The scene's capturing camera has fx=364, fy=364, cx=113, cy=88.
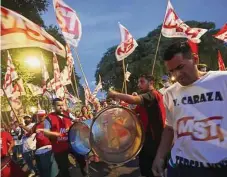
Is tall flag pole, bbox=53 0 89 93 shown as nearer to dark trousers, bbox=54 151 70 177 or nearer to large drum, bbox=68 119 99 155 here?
dark trousers, bbox=54 151 70 177

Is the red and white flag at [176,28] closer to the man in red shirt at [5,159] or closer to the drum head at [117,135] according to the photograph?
the man in red shirt at [5,159]

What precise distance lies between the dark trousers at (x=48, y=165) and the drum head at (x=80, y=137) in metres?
1.22

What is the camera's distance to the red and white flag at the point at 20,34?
142 inches

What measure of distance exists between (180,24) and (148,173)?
746 cm

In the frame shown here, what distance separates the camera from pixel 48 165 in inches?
298

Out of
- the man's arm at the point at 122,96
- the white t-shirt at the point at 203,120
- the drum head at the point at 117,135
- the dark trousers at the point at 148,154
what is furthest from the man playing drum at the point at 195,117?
the dark trousers at the point at 148,154

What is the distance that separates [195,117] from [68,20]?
6432 mm

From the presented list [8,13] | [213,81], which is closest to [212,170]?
[213,81]

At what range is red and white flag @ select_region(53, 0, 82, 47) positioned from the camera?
894 centimetres

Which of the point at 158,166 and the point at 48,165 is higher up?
the point at 158,166

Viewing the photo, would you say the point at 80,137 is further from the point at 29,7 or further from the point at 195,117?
the point at 29,7

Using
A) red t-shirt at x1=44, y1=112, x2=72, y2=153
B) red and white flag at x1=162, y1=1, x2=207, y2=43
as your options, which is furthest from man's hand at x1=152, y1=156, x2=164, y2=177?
red and white flag at x1=162, y1=1, x2=207, y2=43

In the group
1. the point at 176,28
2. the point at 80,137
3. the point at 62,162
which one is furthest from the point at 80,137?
the point at 176,28

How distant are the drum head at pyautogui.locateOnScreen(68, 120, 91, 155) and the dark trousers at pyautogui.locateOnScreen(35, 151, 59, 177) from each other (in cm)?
122
